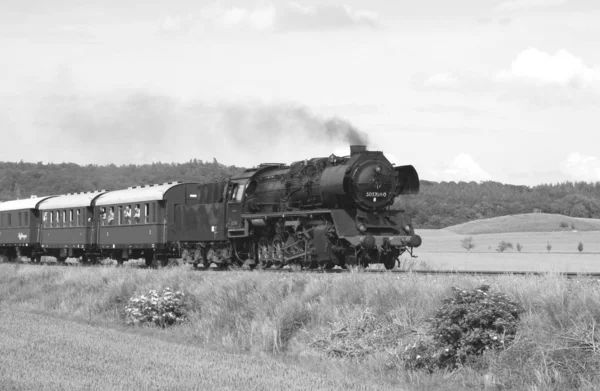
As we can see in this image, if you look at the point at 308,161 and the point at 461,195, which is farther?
the point at 461,195

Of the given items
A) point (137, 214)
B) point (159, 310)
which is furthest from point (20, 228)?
point (159, 310)

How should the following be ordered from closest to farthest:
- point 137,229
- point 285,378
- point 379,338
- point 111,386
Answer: point 111,386, point 285,378, point 379,338, point 137,229

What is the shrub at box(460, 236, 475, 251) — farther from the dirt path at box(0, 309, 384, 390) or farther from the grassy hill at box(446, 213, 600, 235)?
the dirt path at box(0, 309, 384, 390)

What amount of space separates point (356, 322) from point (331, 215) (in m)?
8.22

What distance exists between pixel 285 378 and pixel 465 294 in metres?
3.25

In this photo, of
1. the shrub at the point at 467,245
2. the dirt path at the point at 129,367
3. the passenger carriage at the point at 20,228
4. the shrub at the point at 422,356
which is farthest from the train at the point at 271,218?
the shrub at the point at 467,245

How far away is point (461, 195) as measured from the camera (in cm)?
13900

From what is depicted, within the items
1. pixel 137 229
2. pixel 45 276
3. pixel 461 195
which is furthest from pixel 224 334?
pixel 461 195

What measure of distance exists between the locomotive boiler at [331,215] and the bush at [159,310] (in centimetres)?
489

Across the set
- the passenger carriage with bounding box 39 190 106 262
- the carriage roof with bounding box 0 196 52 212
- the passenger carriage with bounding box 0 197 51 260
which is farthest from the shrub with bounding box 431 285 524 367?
the carriage roof with bounding box 0 196 52 212

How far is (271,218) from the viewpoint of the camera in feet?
81.5

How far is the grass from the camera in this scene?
1092cm

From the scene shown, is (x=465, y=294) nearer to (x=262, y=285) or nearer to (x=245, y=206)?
(x=262, y=285)

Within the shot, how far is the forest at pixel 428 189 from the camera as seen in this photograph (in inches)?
4828
